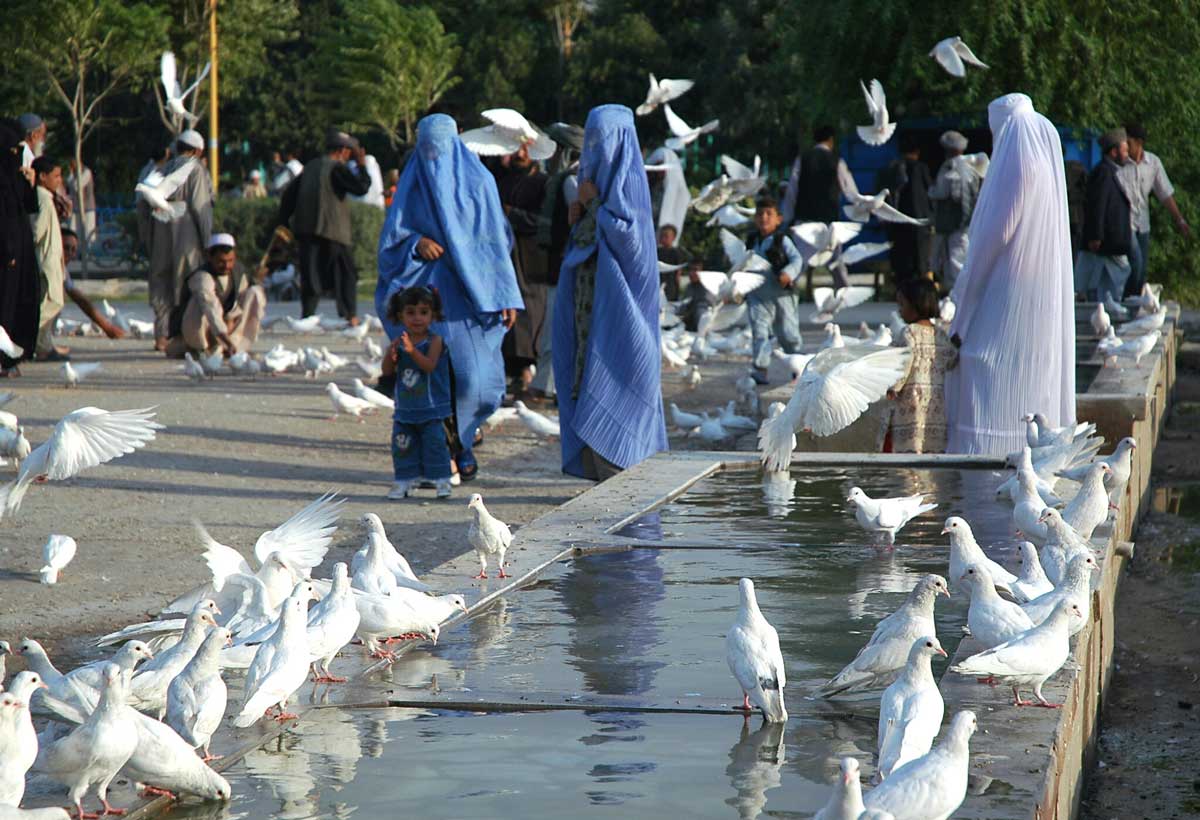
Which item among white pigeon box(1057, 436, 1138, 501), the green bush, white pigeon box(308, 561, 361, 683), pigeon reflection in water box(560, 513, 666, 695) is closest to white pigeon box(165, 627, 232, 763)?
white pigeon box(308, 561, 361, 683)

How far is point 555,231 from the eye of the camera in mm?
10938

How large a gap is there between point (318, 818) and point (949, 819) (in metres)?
1.20

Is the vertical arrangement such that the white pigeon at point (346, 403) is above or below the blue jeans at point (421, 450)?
below

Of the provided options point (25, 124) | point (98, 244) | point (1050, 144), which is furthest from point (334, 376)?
point (98, 244)

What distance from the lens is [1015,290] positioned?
8.27 meters

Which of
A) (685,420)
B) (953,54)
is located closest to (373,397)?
(685,420)

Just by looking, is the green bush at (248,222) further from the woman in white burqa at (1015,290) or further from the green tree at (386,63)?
the woman in white burqa at (1015,290)

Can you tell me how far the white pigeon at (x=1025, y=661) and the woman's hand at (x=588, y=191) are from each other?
16.2 ft

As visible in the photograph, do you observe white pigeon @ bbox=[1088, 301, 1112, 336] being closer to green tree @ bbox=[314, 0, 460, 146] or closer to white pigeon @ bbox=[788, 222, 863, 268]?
white pigeon @ bbox=[788, 222, 863, 268]

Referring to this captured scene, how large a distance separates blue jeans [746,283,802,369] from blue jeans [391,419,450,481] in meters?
5.05

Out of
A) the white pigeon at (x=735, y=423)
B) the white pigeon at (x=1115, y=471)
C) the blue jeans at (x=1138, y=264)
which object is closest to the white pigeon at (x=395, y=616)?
the white pigeon at (x=1115, y=471)

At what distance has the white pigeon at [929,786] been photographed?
3047mm

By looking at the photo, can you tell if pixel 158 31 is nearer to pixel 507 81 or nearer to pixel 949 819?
pixel 507 81

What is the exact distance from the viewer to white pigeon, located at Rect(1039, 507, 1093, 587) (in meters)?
5.13
